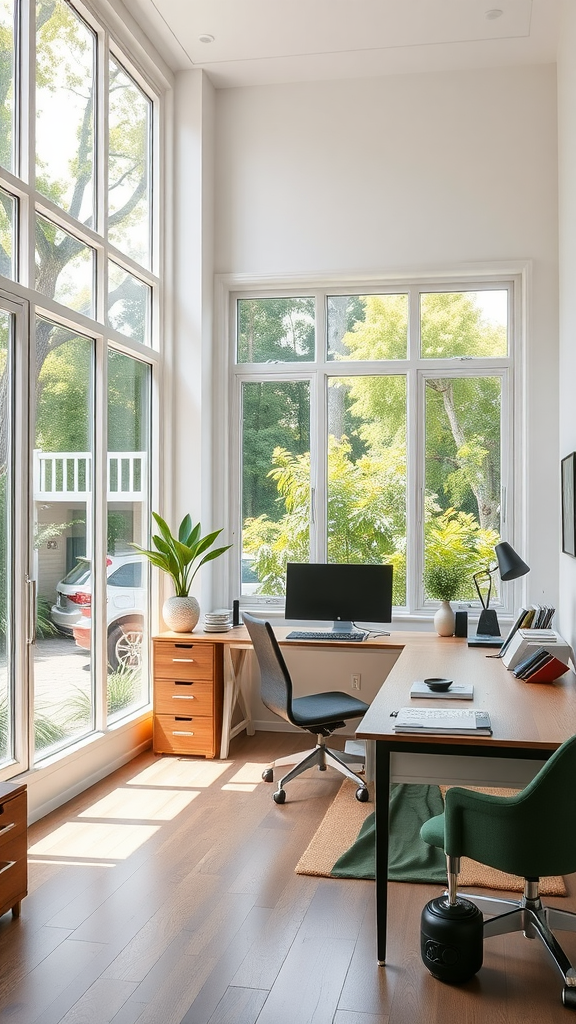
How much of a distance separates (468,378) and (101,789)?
3277mm

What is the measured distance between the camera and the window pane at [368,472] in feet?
18.3

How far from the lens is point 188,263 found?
5469 millimetres

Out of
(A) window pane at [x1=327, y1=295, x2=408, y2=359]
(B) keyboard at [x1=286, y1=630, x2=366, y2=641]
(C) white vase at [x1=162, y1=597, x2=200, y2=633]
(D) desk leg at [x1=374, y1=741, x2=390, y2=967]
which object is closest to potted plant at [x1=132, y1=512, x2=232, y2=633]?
(C) white vase at [x1=162, y1=597, x2=200, y2=633]

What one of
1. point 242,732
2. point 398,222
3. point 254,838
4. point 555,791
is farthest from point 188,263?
point 555,791

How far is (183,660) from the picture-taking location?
4.95 metres

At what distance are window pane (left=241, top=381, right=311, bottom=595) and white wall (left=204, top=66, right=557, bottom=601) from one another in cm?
56

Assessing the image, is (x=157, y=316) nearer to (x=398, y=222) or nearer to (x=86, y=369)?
(x=86, y=369)

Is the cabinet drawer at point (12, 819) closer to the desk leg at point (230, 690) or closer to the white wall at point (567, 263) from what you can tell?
the desk leg at point (230, 690)

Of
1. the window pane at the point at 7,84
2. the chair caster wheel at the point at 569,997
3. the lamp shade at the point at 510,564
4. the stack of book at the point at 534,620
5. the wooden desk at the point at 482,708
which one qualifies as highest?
the window pane at the point at 7,84

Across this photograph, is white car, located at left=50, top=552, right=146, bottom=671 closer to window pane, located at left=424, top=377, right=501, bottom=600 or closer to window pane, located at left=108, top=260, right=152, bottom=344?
window pane, located at left=108, top=260, right=152, bottom=344

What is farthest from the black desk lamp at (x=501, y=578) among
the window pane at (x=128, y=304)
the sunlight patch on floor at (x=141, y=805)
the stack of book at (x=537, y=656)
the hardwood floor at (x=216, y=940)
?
the window pane at (x=128, y=304)

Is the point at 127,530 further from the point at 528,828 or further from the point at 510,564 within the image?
the point at 528,828

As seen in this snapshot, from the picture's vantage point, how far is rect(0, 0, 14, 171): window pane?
3.63 m

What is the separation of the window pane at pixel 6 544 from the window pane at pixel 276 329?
92.3 inches
